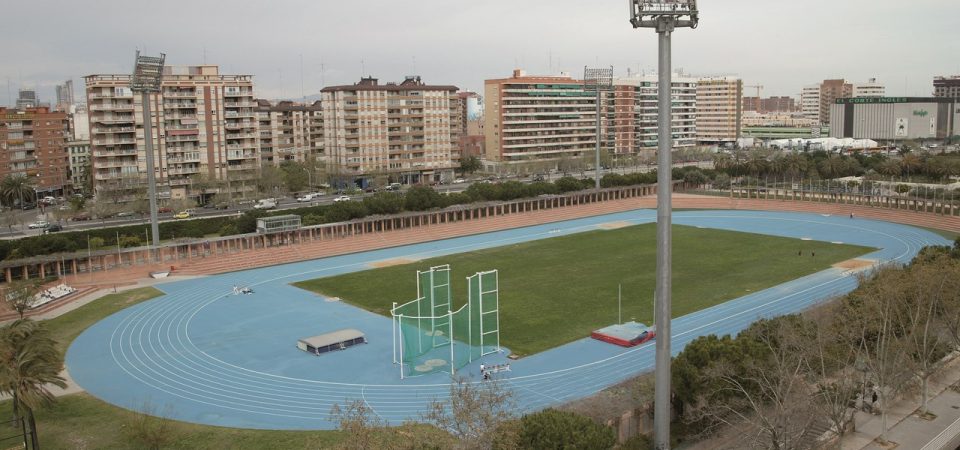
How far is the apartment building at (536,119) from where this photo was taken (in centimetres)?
11906

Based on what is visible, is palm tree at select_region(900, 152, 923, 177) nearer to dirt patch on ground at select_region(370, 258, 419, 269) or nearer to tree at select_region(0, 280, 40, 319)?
dirt patch on ground at select_region(370, 258, 419, 269)

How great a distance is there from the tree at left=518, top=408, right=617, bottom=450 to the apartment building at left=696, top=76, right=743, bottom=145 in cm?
16091

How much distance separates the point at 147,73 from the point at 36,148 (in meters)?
54.0

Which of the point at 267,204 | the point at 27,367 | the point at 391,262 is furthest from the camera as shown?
the point at 267,204

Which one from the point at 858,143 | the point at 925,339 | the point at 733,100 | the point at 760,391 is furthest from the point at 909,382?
the point at 733,100

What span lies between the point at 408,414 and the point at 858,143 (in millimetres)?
144287

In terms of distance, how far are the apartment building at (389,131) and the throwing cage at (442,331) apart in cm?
6364

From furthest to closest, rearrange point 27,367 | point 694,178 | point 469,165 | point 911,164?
point 469,165, point 694,178, point 911,164, point 27,367

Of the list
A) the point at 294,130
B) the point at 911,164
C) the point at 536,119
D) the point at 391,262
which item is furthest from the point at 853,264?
the point at 294,130

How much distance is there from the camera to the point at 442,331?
34.2 meters

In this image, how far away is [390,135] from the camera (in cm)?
10144

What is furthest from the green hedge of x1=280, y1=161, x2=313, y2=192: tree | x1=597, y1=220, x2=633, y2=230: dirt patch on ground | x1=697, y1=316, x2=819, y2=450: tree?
x1=697, y1=316, x2=819, y2=450: tree

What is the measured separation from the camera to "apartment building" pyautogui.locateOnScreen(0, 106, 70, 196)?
299ft

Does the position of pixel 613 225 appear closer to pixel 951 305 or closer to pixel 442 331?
pixel 442 331
